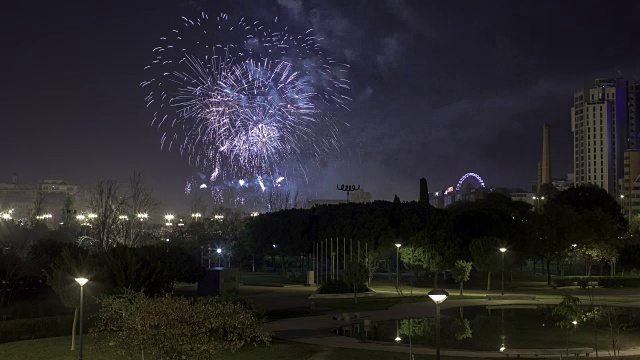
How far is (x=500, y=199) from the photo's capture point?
119188mm

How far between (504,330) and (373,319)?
781 cm

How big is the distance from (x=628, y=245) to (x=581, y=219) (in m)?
8.64

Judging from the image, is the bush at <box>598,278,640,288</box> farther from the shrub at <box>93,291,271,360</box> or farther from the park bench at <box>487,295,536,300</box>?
the shrub at <box>93,291,271,360</box>

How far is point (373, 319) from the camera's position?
38500 millimetres

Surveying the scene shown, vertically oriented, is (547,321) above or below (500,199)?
below

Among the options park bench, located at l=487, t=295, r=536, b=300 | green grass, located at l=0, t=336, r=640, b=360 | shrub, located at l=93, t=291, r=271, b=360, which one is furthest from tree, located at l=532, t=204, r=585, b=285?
shrub, located at l=93, t=291, r=271, b=360

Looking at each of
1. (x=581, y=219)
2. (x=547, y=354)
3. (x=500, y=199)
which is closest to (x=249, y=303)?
(x=547, y=354)

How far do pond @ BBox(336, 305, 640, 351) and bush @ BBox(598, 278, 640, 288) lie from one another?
74.7 ft

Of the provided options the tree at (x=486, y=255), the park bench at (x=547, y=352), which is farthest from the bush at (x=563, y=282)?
the park bench at (x=547, y=352)

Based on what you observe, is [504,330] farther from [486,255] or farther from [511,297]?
[486,255]

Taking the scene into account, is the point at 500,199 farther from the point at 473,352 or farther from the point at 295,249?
the point at 473,352

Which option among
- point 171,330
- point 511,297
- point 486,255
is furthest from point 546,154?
point 171,330

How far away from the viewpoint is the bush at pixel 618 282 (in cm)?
6441

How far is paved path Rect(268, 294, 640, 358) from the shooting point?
87.3 feet
